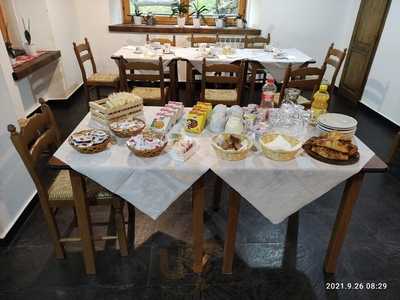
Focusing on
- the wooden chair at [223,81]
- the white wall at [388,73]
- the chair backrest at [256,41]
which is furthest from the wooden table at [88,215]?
the chair backrest at [256,41]

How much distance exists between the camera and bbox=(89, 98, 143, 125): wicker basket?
1.47 meters

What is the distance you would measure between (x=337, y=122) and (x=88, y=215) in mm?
1336

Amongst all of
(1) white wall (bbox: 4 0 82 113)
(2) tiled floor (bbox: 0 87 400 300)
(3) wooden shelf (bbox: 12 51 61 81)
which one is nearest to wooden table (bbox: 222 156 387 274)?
(2) tiled floor (bbox: 0 87 400 300)

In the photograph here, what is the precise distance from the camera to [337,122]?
1.44 meters

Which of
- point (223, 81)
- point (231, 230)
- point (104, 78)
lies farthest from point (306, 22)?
point (231, 230)

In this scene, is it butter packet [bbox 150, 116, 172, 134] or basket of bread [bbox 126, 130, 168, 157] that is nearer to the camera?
basket of bread [bbox 126, 130, 168, 157]

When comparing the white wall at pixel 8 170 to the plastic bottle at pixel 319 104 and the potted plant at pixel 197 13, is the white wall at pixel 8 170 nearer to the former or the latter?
the plastic bottle at pixel 319 104

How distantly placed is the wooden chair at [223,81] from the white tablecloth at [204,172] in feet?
4.72

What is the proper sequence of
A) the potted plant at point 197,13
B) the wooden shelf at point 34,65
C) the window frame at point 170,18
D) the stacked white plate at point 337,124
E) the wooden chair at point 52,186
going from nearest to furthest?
the wooden chair at point 52,186 → the stacked white plate at point 337,124 → the wooden shelf at point 34,65 → the potted plant at point 197,13 → the window frame at point 170,18

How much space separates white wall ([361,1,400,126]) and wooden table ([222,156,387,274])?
8.06 feet

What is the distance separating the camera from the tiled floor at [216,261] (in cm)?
148

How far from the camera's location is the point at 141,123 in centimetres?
147

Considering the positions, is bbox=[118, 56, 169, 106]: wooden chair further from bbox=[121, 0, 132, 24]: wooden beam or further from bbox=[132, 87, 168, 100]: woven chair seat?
bbox=[121, 0, 132, 24]: wooden beam

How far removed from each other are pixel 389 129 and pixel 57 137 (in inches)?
135
